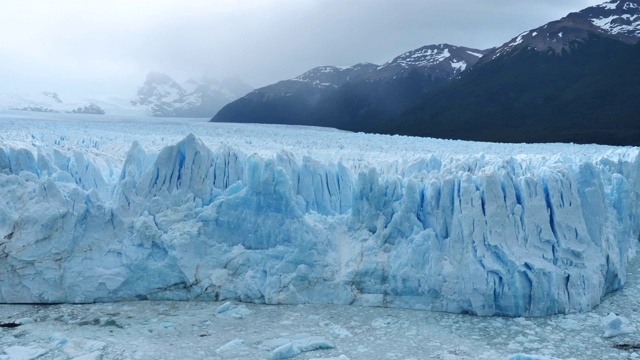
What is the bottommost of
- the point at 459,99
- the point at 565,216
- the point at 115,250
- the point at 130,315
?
the point at 130,315

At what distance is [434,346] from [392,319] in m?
0.93

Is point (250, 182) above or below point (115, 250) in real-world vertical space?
above

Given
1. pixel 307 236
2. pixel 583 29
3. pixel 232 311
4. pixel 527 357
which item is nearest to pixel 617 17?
pixel 583 29

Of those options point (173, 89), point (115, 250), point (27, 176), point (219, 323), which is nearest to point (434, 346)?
point (219, 323)

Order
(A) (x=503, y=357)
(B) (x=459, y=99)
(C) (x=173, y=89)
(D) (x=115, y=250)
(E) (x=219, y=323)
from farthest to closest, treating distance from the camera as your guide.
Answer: (C) (x=173, y=89) < (B) (x=459, y=99) < (D) (x=115, y=250) < (E) (x=219, y=323) < (A) (x=503, y=357)

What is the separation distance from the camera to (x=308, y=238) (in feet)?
27.3

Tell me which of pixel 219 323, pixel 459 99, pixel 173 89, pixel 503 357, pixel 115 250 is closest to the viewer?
pixel 503 357

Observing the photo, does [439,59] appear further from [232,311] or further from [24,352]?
[24,352]

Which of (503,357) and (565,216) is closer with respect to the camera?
(503,357)

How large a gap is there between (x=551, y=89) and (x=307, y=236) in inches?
2373

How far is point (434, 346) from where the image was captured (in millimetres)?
6527

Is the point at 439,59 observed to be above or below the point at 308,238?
above

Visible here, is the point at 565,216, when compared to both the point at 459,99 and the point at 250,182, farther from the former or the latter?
the point at 459,99

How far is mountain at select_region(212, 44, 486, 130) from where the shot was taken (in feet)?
219
